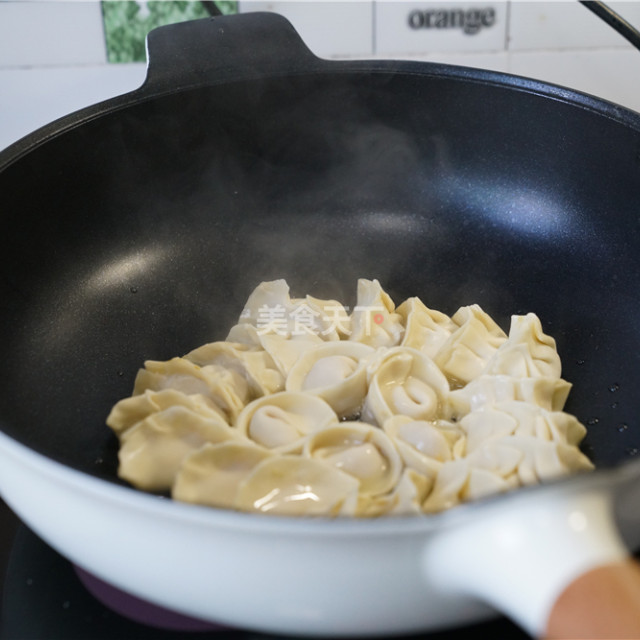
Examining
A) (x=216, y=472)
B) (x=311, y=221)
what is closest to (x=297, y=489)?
(x=216, y=472)

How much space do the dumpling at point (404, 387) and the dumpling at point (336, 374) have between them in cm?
1

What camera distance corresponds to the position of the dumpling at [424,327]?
37.5 inches

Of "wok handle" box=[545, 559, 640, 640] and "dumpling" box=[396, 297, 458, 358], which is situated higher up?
"wok handle" box=[545, 559, 640, 640]

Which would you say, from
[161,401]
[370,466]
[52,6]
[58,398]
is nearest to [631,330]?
[370,466]

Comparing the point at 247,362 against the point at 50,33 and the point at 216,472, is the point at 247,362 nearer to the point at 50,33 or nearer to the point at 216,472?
the point at 216,472

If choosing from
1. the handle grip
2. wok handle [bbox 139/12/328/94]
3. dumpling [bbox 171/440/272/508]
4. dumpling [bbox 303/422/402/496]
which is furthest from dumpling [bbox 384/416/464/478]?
wok handle [bbox 139/12/328/94]

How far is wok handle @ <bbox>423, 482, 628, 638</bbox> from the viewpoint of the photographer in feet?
1.52

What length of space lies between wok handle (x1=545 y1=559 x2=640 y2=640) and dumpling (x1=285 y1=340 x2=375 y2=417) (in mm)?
431

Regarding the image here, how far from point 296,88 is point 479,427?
0.59 metres

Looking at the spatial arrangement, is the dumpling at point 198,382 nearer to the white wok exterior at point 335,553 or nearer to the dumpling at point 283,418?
the dumpling at point 283,418

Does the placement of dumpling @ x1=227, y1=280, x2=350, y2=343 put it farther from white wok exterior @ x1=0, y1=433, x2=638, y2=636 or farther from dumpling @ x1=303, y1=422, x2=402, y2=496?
white wok exterior @ x1=0, y1=433, x2=638, y2=636

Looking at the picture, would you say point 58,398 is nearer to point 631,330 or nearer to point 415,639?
point 415,639

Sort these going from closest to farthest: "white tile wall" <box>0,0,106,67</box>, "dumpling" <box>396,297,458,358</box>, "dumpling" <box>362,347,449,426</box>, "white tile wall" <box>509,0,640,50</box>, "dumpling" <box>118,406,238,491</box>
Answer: "dumpling" <box>118,406,238,491</box> → "dumpling" <box>362,347,449,426</box> → "dumpling" <box>396,297,458,358</box> → "white tile wall" <box>0,0,106,67</box> → "white tile wall" <box>509,0,640,50</box>

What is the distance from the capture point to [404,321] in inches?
39.6
